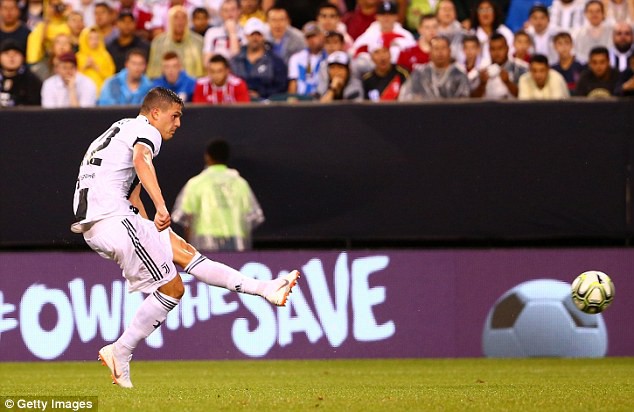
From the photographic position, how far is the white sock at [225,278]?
9539 mm

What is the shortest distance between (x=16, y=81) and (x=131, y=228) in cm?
735

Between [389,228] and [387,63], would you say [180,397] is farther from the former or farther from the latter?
[387,63]

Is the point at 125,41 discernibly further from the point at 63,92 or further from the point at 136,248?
the point at 136,248

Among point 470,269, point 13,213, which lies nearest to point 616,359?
point 470,269

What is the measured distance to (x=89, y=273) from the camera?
14609 millimetres

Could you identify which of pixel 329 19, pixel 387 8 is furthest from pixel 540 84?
pixel 329 19

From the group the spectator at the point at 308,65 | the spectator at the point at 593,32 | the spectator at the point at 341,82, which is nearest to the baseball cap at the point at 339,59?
the spectator at the point at 341,82

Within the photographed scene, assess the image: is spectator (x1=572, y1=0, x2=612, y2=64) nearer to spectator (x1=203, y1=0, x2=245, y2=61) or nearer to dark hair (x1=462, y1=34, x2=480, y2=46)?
dark hair (x1=462, y1=34, x2=480, y2=46)

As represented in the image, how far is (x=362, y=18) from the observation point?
59.8 feet

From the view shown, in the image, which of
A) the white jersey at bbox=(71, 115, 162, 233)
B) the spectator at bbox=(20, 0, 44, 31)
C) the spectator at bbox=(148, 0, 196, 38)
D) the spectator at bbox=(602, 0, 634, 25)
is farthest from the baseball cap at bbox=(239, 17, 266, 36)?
the white jersey at bbox=(71, 115, 162, 233)

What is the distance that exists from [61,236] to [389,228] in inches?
151

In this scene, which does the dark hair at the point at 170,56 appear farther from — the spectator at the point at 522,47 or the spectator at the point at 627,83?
the spectator at the point at 627,83

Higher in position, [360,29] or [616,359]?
[360,29]

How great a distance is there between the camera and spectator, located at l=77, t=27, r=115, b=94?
16781 millimetres
